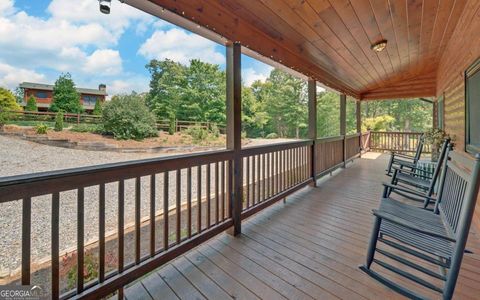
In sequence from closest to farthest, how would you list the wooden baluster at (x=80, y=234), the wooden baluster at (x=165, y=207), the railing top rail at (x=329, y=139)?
the wooden baluster at (x=80, y=234) < the wooden baluster at (x=165, y=207) < the railing top rail at (x=329, y=139)

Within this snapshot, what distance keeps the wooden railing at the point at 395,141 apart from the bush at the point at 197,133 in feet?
31.7

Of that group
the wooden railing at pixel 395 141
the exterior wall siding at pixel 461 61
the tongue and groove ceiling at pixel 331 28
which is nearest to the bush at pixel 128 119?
the tongue and groove ceiling at pixel 331 28

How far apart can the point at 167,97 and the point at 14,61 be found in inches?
35.8

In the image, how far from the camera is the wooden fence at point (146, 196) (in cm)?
124

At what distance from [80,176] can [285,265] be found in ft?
5.40

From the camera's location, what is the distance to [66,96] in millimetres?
1331

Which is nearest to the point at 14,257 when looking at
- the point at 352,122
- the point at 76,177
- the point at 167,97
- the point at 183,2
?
the point at 76,177

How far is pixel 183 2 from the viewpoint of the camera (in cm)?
187

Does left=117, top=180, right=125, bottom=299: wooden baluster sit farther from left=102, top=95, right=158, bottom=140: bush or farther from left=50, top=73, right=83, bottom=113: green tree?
left=50, top=73, right=83, bottom=113: green tree

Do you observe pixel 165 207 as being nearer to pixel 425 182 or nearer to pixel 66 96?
pixel 66 96

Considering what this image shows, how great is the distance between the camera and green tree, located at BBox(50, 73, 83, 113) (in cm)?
129

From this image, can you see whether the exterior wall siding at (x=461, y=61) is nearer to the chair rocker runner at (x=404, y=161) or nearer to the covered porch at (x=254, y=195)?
the covered porch at (x=254, y=195)

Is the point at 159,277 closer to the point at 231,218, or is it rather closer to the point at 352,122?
the point at 231,218

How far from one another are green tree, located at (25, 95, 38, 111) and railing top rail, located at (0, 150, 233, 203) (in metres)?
0.34
